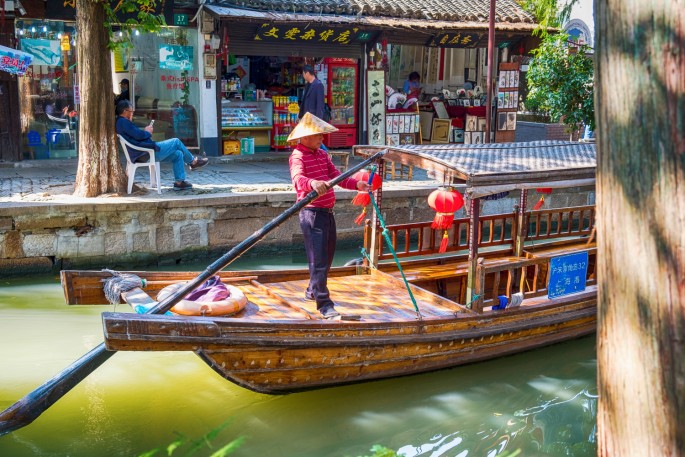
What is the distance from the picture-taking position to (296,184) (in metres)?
5.94

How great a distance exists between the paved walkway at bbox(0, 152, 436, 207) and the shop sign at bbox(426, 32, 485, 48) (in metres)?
2.86

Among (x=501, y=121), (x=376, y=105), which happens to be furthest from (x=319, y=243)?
(x=501, y=121)

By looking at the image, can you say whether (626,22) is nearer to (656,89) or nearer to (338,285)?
(656,89)

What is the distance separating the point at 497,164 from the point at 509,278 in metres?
1.04

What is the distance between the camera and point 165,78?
13.0 m

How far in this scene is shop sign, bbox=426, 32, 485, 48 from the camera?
580 inches

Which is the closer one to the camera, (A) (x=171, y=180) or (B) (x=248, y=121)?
(A) (x=171, y=180)

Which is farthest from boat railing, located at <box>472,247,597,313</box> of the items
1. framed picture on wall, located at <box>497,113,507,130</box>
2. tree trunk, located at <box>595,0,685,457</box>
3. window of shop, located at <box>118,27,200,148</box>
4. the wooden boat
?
window of shop, located at <box>118,27,200,148</box>

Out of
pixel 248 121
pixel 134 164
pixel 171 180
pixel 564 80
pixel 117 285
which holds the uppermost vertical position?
pixel 564 80

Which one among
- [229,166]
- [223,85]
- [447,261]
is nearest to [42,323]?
[447,261]

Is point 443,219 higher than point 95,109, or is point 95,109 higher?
point 95,109

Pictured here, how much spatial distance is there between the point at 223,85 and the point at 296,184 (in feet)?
26.9

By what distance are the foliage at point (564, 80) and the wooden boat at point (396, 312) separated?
424cm

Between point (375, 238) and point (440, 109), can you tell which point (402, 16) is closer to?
point (440, 109)
